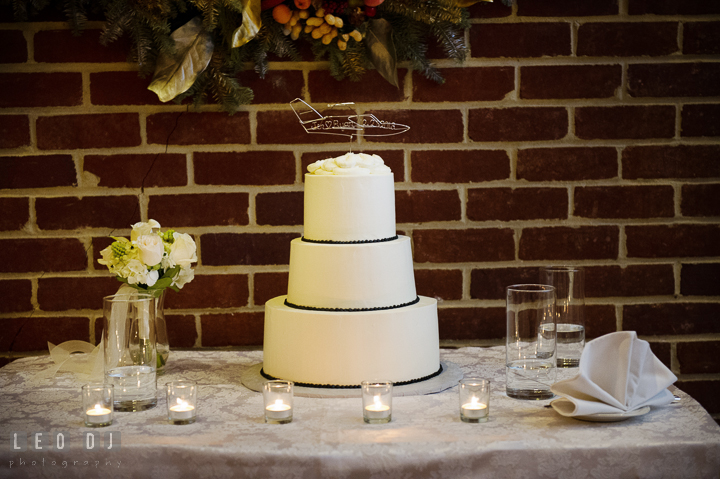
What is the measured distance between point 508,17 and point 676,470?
1116 millimetres

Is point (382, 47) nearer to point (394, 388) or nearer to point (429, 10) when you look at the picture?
point (429, 10)

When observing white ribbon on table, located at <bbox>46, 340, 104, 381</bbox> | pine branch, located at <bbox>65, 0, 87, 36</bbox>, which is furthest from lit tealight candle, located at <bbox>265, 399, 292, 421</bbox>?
pine branch, located at <bbox>65, 0, 87, 36</bbox>

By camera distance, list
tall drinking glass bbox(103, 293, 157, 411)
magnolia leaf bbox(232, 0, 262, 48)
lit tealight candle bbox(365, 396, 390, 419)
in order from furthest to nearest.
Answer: magnolia leaf bbox(232, 0, 262, 48), tall drinking glass bbox(103, 293, 157, 411), lit tealight candle bbox(365, 396, 390, 419)

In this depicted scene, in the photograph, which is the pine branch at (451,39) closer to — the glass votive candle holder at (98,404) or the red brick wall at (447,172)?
the red brick wall at (447,172)

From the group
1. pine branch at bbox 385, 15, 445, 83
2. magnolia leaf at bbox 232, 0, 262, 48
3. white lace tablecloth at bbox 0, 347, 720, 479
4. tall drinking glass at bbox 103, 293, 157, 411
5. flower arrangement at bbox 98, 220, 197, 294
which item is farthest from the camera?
pine branch at bbox 385, 15, 445, 83

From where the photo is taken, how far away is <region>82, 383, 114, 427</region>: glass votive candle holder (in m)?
1.00

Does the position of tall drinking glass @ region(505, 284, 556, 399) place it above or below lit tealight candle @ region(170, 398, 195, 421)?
above

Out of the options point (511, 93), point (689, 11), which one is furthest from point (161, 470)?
point (689, 11)

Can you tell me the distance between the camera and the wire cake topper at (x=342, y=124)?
162 centimetres

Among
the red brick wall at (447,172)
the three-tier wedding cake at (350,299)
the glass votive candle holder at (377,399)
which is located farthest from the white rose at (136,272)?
the glass votive candle holder at (377,399)

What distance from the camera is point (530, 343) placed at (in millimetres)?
1117

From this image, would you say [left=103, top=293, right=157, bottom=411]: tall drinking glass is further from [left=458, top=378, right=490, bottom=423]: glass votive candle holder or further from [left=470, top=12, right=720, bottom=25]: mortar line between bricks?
[left=470, top=12, right=720, bottom=25]: mortar line between bricks

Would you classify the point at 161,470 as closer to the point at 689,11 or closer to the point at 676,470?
the point at 676,470

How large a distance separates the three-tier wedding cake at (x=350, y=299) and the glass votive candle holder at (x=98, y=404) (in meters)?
0.32
